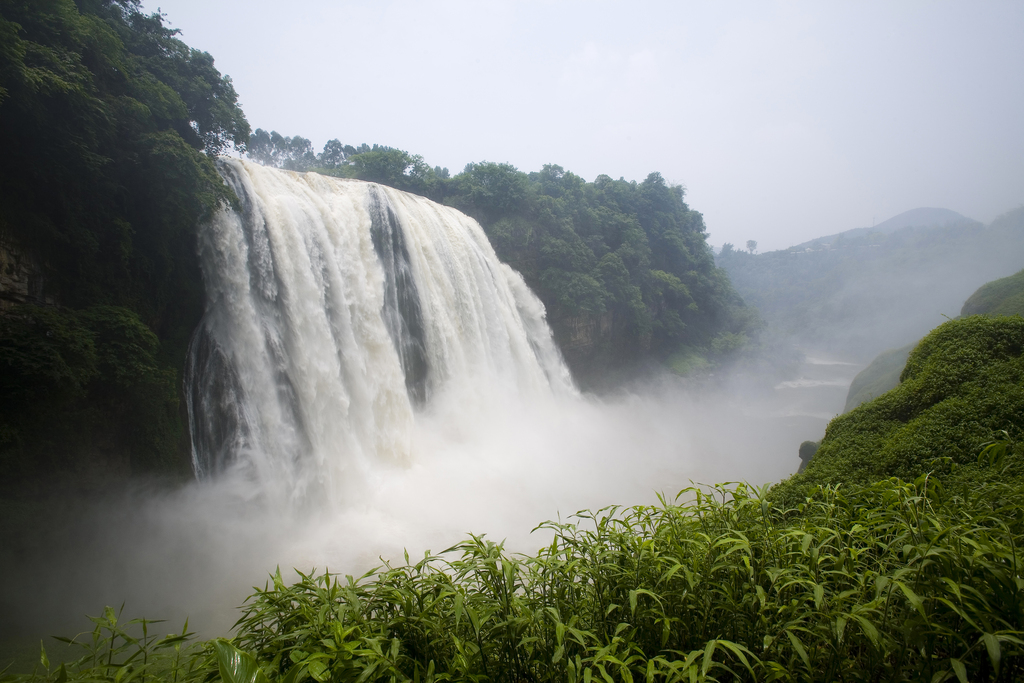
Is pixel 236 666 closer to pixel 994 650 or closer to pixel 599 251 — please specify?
pixel 994 650

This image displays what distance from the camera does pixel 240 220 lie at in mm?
9328

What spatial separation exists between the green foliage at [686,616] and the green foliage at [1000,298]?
13.4 metres

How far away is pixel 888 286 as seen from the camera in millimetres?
44719

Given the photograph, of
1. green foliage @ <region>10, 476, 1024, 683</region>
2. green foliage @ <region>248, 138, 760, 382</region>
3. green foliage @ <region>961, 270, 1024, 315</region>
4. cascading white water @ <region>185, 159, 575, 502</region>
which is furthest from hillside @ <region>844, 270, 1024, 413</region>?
green foliage @ <region>10, 476, 1024, 683</region>

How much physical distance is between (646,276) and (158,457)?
73.4 ft

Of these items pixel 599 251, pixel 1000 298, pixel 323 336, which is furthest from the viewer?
pixel 599 251

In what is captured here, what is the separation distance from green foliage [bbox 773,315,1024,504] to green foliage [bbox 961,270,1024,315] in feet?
27.8

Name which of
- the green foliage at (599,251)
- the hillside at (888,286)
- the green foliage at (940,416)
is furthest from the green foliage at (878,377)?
the hillside at (888,286)

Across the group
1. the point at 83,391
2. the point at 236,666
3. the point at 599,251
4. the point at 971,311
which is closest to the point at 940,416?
the point at 236,666

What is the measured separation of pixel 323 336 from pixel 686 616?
350 inches

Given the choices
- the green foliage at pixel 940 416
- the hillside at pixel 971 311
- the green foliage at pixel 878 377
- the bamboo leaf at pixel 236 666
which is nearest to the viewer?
the bamboo leaf at pixel 236 666

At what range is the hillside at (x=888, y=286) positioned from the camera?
38.8m

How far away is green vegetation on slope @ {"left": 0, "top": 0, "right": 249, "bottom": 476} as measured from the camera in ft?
21.3

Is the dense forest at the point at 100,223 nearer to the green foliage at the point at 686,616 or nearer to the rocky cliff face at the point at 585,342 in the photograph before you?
the green foliage at the point at 686,616
